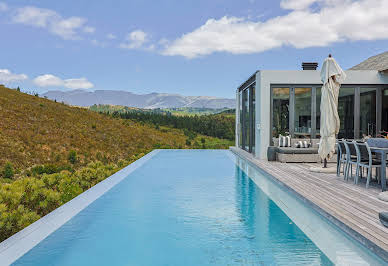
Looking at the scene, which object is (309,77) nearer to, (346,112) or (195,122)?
(346,112)

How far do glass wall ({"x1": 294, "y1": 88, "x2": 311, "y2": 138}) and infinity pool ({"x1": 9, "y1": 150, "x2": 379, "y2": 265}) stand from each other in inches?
184

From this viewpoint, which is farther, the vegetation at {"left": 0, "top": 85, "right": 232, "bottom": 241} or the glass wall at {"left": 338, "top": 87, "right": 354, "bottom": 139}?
the glass wall at {"left": 338, "top": 87, "right": 354, "bottom": 139}

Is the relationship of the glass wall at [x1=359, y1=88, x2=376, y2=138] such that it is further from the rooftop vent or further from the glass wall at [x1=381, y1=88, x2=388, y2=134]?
the rooftop vent

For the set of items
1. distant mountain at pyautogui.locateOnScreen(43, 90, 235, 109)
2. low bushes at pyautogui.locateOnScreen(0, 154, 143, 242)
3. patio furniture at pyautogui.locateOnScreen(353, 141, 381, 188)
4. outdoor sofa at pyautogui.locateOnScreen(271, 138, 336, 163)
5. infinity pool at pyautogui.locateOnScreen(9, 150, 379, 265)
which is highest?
distant mountain at pyautogui.locateOnScreen(43, 90, 235, 109)

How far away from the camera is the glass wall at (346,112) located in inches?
435

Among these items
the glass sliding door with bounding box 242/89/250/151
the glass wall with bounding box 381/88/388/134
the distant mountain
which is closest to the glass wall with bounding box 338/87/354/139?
the glass wall with bounding box 381/88/388/134

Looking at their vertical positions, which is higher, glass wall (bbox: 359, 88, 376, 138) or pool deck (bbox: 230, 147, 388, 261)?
glass wall (bbox: 359, 88, 376, 138)

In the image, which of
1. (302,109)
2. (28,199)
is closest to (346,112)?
(302,109)

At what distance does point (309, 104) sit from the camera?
36.6 ft

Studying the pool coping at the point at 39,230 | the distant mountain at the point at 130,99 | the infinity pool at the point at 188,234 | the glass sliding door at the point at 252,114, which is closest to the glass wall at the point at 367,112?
the glass sliding door at the point at 252,114

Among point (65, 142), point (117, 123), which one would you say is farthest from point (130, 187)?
point (117, 123)

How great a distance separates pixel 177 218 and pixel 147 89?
8879 centimetres

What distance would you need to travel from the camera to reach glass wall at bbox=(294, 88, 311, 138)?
11.1m

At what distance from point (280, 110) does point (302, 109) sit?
66 cm
